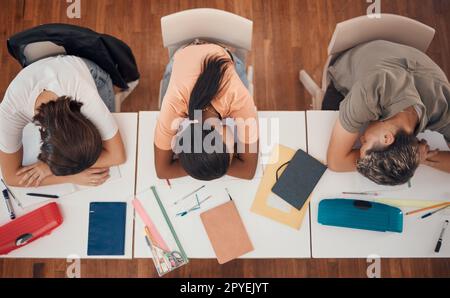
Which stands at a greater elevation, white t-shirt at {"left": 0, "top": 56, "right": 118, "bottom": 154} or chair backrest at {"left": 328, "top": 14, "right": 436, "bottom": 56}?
chair backrest at {"left": 328, "top": 14, "right": 436, "bottom": 56}

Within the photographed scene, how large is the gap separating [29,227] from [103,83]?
698mm

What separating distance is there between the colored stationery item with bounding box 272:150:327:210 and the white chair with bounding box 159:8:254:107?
58cm

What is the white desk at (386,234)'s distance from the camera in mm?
1557

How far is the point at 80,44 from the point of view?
1.56 metres

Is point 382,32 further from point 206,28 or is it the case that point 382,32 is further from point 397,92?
point 206,28

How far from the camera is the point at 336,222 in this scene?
155cm

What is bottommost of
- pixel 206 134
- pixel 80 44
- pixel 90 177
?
pixel 90 177

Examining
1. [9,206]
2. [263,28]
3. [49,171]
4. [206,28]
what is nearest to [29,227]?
[9,206]

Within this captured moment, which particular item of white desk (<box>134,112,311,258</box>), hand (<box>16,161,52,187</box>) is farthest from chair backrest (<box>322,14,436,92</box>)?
hand (<box>16,161,52,187</box>)

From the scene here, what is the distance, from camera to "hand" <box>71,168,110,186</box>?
158cm

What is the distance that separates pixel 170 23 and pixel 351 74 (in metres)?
0.82

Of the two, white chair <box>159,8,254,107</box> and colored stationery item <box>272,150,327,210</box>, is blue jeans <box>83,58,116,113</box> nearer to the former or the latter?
white chair <box>159,8,254,107</box>

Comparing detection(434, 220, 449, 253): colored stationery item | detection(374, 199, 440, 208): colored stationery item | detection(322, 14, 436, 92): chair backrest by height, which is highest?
detection(322, 14, 436, 92): chair backrest
